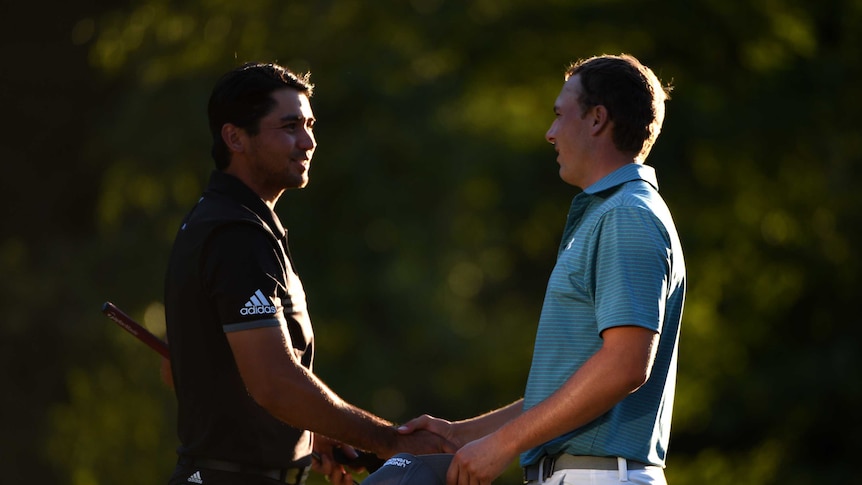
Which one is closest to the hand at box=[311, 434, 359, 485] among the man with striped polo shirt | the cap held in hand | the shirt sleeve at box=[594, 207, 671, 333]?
the cap held in hand

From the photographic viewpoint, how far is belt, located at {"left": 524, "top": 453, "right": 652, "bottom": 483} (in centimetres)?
359

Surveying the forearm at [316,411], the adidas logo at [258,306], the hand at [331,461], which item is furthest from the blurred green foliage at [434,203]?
the adidas logo at [258,306]

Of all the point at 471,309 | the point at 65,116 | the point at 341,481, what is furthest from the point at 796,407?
the point at 341,481

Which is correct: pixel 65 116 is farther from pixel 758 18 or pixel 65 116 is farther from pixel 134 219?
pixel 758 18

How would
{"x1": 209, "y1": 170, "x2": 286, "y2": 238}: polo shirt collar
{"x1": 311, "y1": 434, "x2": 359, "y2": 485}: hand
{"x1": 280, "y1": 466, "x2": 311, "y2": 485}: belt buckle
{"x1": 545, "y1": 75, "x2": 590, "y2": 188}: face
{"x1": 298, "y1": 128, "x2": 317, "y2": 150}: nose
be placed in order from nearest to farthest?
1. {"x1": 545, "y1": 75, "x2": 590, "y2": 188}: face
2. {"x1": 280, "y1": 466, "x2": 311, "y2": 485}: belt buckle
3. {"x1": 209, "y1": 170, "x2": 286, "y2": 238}: polo shirt collar
4. {"x1": 298, "y1": 128, "x2": 317, "y2": 150}: nose
5. {"x1": 311, "y1": 434, "x2": 359, "y2": 485}: hand

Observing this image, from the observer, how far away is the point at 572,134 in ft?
12.7

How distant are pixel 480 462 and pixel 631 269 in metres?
0.65

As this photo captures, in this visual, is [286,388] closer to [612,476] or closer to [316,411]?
Answer: [316,411]

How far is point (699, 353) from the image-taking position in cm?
1329

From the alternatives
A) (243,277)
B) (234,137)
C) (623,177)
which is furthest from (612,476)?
(234,137)

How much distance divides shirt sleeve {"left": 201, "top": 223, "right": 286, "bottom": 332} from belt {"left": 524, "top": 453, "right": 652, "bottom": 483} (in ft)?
2.93

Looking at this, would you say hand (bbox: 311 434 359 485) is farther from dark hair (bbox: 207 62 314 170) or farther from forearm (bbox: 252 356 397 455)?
dark hair (bbox: 207 62 314 170)

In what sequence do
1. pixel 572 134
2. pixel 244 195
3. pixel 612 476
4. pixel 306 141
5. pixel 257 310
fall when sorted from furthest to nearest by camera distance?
pixel 306 141, pixel 244 195, pixel 257 310, pixel 572 134, pixel 612 476

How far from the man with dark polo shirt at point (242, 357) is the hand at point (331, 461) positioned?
1.37ft
